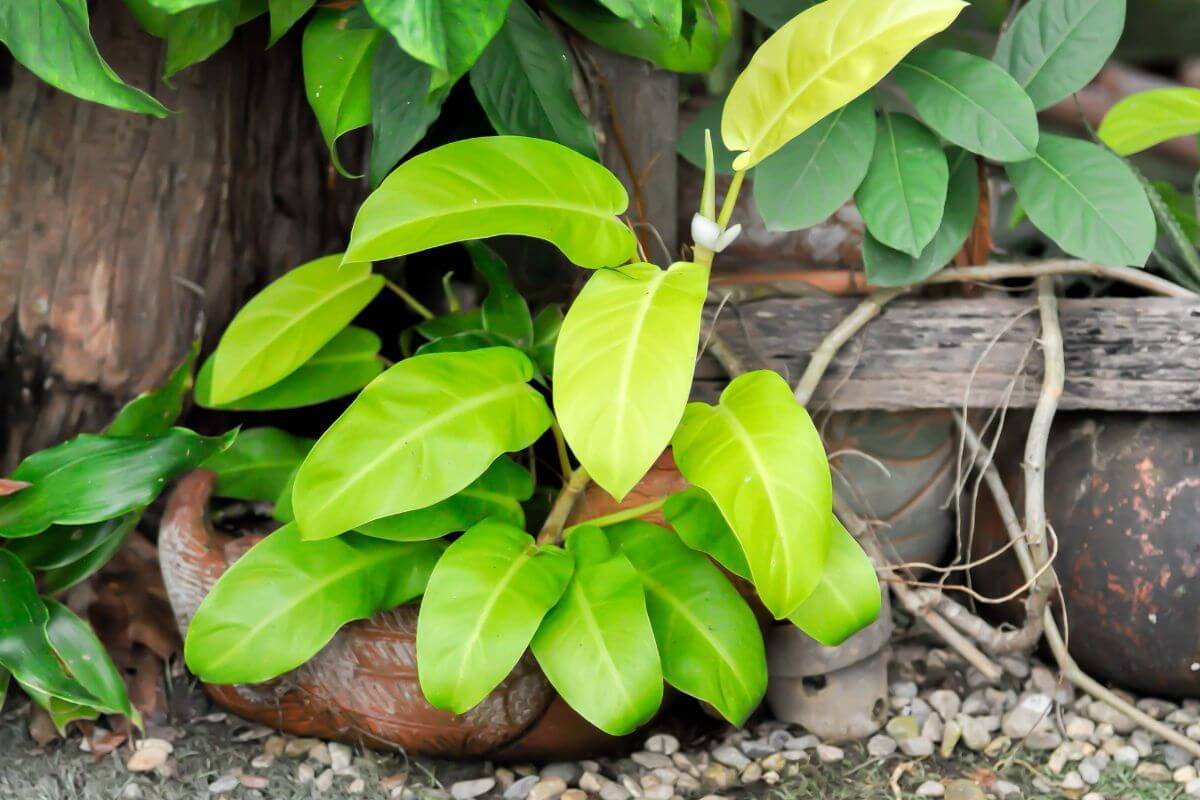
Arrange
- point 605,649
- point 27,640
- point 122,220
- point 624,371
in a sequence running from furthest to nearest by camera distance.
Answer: point 122,220, point 27,640, point 605,649, point 624,371

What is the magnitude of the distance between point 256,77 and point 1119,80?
7.01 ft

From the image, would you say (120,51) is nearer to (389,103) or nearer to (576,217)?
(389,103)

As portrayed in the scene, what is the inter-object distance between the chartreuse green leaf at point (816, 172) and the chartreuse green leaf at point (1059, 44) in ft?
0.77

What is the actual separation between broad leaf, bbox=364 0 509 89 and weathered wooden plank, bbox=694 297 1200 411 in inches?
24.3

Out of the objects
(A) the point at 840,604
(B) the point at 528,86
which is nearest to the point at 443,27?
(B) the point at 528,86

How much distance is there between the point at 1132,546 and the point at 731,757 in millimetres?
653

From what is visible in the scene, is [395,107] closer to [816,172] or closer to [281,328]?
[281,328]

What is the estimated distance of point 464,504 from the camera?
1.28 meters

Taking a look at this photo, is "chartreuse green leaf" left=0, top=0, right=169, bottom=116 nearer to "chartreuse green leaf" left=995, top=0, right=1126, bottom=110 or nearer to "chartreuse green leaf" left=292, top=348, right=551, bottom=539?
"chartreuse green leaf" left=292, top=348, right=551, bottom=539

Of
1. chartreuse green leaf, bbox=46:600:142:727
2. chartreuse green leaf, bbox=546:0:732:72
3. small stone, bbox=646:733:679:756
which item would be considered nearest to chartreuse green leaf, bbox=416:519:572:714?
small stone, bbox=646:733:679:756

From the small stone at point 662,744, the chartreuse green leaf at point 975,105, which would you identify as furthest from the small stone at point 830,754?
the chartreuse green leaf at point 975,105

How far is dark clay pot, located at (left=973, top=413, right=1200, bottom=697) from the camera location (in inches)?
56.1

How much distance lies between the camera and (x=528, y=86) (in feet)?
4.45

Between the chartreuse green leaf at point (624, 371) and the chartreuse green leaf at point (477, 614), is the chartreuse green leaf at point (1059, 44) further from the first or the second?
the chartreuse green leaf at point (477, 614)
